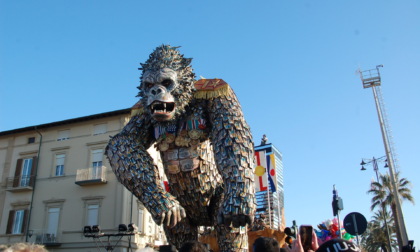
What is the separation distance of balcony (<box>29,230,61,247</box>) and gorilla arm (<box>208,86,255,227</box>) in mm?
17510

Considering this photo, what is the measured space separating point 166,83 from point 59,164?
1886 cm

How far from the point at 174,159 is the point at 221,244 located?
761 millimetres

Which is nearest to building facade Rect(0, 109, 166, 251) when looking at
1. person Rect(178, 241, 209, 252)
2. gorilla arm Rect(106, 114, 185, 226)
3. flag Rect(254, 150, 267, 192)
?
flag Rect(254, 150, 267, 192)

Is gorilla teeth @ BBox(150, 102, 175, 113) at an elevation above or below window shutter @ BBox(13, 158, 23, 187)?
below

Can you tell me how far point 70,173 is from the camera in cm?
1998

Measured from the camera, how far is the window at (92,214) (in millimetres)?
18609

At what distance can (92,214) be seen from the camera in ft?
61.6

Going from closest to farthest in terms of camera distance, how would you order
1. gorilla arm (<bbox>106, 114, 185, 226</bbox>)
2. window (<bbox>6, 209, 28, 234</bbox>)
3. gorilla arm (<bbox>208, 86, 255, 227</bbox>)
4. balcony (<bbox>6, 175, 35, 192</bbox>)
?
gorilla arm (<bbox>208, 86, 255, 227</bbox>)
gorilla arm (<bbox>106, 114, 185, 226</bbox>)
window (<bbox>6, 209, 28, 234</bbox>)
balcony (<bbox>6, 175, 35, 192</bbox>)

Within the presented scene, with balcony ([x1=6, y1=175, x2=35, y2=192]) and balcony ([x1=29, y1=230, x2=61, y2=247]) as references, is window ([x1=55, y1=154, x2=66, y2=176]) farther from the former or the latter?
balcony ([x1=29, y1=230, x2=61, y2=247])

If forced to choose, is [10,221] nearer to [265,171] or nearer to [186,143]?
[265,171]

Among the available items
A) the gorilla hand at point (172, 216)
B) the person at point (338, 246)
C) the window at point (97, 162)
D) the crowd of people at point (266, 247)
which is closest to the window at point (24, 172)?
the window at point (97, 162)

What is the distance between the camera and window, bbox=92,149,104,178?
1923cm

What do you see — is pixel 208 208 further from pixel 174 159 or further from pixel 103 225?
pixel 103 225

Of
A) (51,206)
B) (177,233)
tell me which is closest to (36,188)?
(51,206)
